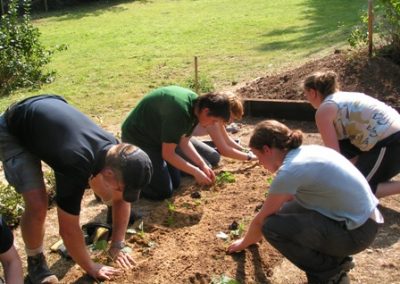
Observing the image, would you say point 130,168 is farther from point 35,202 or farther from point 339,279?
point 339,279

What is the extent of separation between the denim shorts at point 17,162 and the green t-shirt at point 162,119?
1363mm

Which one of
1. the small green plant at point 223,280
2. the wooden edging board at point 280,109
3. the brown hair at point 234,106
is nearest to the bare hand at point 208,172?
the brown hair at point 234,106

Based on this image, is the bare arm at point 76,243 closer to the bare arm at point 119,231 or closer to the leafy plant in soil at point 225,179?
the bare arm at point 119,231

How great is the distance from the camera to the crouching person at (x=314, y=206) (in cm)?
319

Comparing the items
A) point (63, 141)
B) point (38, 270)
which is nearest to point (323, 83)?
point (63, 141)

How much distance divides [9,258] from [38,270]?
1111 millimetres

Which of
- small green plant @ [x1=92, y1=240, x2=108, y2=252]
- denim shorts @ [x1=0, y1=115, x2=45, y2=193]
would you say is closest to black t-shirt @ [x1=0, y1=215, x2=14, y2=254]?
denim shorts @ [x1=0, y1=115, x2=45, y2=193]

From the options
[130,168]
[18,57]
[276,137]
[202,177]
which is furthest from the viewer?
[18,57]

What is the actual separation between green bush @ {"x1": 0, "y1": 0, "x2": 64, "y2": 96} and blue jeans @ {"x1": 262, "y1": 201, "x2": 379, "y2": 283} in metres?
7.71

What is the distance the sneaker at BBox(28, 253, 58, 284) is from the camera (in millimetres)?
3803

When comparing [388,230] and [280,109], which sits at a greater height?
[280,109]

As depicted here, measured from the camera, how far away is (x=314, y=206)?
3355mm

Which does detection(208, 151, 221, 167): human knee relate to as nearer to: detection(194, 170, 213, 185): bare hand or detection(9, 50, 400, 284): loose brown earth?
detection(9, 50, 400, 284): loose brown earth

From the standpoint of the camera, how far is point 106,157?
306 centimetres
